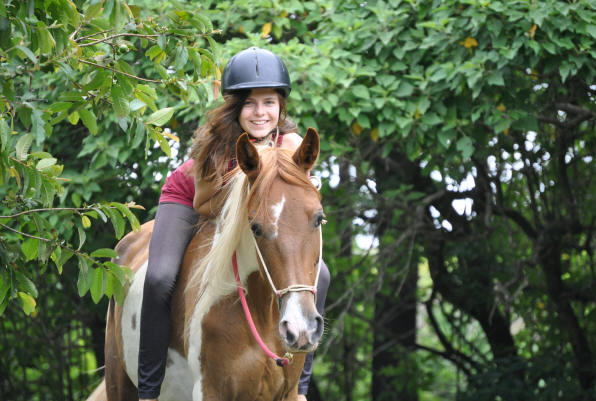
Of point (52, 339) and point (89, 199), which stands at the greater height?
point (89, 199)

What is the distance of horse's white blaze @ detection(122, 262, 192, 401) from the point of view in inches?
139

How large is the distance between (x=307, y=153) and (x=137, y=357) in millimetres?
1571

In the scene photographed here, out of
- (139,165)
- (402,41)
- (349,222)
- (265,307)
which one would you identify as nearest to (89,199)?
(139,165)

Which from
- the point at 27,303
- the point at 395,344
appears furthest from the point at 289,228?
the point at 395,344

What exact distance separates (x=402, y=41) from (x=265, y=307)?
3110 millimetres

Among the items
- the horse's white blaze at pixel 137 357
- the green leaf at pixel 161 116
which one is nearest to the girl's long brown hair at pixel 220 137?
the green leaf at pixel 161 116

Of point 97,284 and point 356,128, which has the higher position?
point 356,128

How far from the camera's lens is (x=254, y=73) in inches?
144

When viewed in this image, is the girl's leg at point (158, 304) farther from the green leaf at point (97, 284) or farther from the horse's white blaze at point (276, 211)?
the horse's white blaze at point (276, 211)

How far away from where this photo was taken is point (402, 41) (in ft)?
18.5

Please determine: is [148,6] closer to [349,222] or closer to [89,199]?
[89,199]

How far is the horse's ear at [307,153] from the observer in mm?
3000

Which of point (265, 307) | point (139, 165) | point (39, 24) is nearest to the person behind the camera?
point (39, 24)

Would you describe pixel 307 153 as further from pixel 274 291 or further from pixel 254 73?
pixel 254 73
